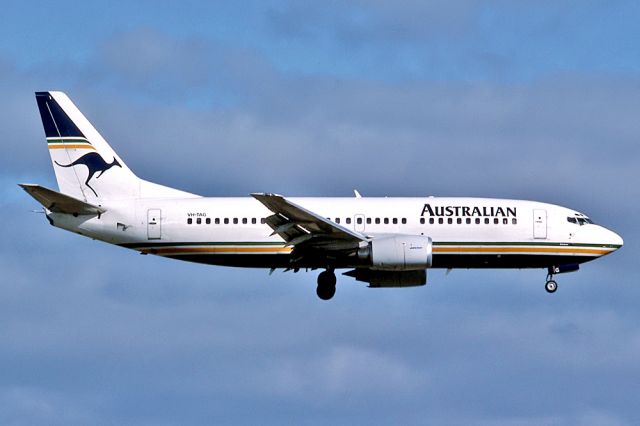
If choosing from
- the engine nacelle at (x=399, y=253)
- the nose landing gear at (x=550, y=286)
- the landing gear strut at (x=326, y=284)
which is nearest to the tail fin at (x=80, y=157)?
the landing gear strut at (x=326, y=284)

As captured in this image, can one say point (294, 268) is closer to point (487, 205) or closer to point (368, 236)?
point (368, 236)

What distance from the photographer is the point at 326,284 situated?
176 feet

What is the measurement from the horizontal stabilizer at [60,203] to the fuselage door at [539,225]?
17.9 m

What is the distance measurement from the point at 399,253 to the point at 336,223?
3.27 meters

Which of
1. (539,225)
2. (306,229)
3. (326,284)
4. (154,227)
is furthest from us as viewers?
(539,225)

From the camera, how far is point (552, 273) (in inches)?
2175

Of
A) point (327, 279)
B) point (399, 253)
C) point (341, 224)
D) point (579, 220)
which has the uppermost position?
point (579, 220)

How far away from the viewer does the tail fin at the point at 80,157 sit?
55.5 metres

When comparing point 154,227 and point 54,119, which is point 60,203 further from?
point 54,119

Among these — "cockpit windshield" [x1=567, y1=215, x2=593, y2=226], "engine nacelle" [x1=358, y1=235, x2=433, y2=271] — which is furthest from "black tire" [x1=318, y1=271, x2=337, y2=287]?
"cockpit windshield" [x1=567, y1=215, x2=593, y2=226]

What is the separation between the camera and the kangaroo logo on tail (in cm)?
5578

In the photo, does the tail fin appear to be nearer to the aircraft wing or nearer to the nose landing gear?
the aircraft wing

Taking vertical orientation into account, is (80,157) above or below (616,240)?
above

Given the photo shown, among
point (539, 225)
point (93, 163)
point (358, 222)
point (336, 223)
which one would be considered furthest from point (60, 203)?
point (539, 225)
